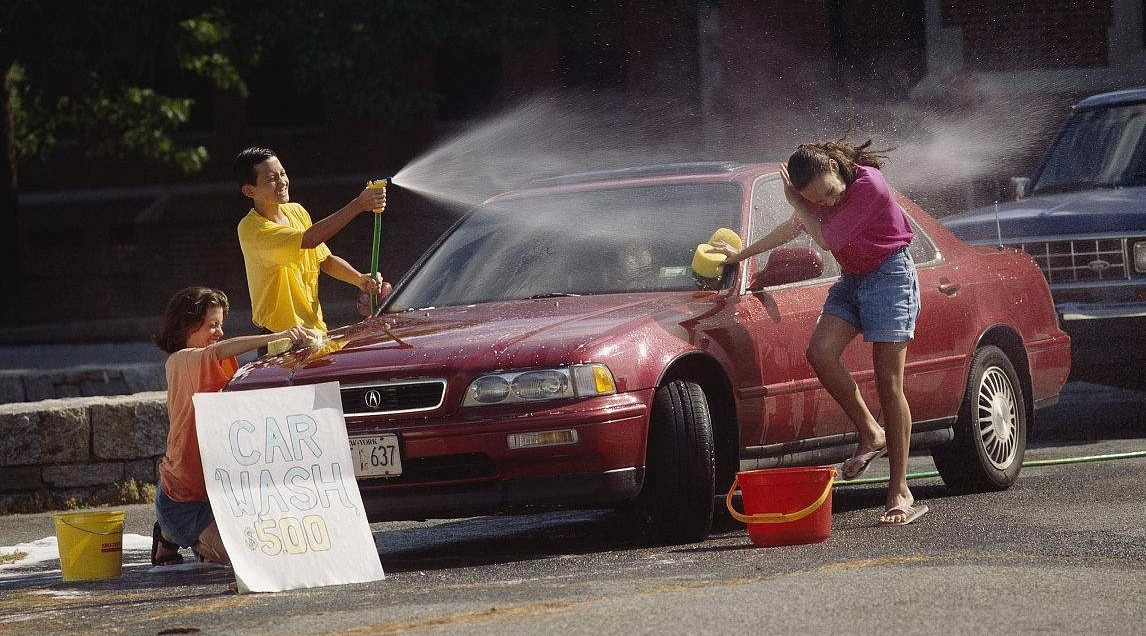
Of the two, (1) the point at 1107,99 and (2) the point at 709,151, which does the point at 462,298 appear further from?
(2) the point at 709,151

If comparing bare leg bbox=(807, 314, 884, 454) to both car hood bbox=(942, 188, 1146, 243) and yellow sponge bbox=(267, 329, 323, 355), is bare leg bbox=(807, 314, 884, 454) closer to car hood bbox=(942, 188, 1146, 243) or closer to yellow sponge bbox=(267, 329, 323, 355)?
yellow sponge bbox=(267, 329, 323, 355)

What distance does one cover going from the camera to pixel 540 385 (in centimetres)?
747

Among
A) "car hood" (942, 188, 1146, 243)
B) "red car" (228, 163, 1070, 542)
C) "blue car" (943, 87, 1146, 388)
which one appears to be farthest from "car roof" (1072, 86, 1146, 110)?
"red car" (228, 163, 1070, 542)

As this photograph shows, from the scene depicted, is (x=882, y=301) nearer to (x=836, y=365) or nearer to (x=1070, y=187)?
(x=836, y=365)

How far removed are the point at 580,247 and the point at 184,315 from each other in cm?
173

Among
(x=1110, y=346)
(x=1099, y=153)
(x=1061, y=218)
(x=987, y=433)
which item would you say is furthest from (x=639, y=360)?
(x=1099, y=153)

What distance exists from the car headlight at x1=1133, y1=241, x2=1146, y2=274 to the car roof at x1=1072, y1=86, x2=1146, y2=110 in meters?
2.03

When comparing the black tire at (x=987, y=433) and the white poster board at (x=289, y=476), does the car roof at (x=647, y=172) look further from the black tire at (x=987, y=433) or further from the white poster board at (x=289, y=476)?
the white poster board at (x=289, y=476)

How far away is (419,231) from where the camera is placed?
29500 millimetres

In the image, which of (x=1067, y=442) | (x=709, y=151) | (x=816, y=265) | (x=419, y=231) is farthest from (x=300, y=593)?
(x=419, y=231)

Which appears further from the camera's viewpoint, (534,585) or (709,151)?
(709,151)

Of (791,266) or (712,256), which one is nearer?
(791,266)

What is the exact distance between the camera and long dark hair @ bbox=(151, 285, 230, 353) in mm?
8180

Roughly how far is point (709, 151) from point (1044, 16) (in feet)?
15.1
